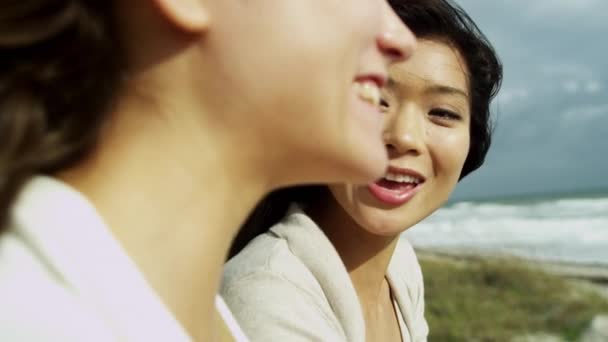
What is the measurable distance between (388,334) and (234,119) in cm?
169

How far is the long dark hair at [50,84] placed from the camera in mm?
791

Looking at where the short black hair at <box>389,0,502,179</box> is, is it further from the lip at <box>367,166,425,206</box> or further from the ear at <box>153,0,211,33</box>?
the ear at <box>153,0,211,33</box>

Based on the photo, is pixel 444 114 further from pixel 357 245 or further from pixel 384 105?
pixel 357 245

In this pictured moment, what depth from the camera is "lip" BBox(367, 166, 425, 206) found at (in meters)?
2.12

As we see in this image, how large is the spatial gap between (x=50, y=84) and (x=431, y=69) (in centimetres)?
155

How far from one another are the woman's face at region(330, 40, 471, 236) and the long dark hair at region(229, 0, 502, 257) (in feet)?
0.17

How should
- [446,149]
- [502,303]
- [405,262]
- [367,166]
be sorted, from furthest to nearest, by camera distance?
[502,303]
[405,262]
[446,149]
[367,166]

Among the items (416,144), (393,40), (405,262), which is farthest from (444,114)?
(393,40)

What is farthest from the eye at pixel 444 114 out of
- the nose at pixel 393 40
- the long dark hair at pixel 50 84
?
the long dark hair at pixel 50 84

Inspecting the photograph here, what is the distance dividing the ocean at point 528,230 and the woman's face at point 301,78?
38.0ft

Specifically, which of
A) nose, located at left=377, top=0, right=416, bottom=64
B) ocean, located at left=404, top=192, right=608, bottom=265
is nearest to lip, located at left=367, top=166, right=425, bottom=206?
nose, located at left=377, top=0, right=416, bottom=64

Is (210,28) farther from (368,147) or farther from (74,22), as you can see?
(368,147)

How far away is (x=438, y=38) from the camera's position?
2268 mm

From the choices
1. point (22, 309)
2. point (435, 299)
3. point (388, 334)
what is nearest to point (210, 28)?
point (22, 309)
